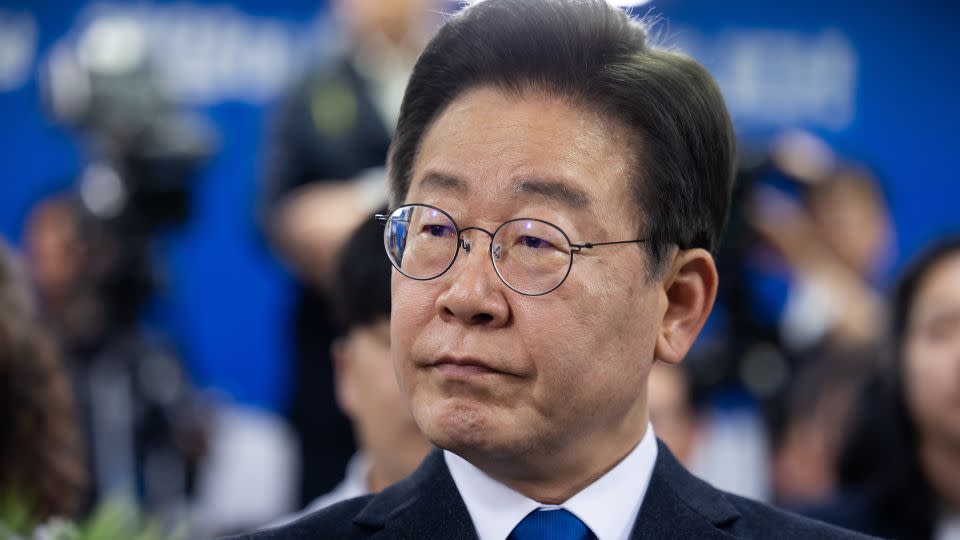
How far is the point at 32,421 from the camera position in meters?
2.97

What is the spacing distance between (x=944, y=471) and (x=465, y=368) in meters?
1.87

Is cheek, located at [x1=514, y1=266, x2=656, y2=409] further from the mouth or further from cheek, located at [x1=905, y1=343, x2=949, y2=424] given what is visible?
cheek, located at [x1=905, y1=343, x2=949, y2=424]

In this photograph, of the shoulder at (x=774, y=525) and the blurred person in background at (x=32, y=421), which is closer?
the shoulder at (x=774, y=525)

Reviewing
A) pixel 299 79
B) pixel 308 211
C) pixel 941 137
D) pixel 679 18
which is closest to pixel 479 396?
pixel 308 211

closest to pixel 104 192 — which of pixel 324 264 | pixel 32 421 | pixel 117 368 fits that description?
pixel 117 368

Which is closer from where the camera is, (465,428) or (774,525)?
(465,428)

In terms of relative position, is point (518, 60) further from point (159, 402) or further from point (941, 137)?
point (941, 137)

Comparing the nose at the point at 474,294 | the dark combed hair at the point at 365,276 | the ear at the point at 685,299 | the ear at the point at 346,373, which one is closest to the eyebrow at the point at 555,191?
the nose at the point at 474,294

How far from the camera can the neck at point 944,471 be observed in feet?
10.8

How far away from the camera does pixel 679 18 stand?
20.8 feet

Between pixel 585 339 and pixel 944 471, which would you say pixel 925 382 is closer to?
pixel 944 471

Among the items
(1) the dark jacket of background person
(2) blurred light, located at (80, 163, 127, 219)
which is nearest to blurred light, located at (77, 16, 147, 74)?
(2) blurred light, located at (80, 163, 127, 219)

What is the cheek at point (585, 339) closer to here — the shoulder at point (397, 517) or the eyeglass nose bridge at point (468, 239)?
the eyeglass nose bridge at point (468, 239)

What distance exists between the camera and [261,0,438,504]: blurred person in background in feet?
12.7
